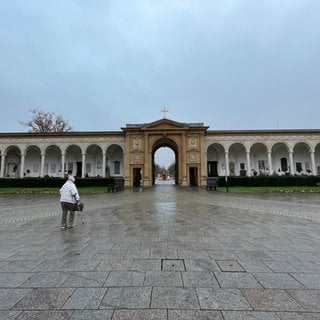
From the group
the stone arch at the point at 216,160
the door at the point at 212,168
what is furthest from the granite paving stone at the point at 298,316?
the door at the point at 212,168

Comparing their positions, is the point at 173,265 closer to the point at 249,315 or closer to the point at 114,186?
the point at 249,315

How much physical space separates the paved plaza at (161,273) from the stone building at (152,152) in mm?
26725

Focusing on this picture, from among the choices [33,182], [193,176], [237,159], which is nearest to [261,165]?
[237,159]

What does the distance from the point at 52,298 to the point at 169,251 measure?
7.90 feet

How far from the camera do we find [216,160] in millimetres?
37625

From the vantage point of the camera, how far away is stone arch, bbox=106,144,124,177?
37.8 metres

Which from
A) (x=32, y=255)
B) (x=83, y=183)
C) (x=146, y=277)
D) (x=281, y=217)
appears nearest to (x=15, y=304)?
(x=146, y=277)

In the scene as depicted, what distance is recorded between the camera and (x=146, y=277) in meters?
3.49

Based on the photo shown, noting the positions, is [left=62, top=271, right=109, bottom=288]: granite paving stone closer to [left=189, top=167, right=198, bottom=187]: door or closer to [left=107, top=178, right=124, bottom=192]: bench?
[left=107, top=178, right=124, bottom=192]: bench

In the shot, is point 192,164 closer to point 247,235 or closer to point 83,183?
point 83,183

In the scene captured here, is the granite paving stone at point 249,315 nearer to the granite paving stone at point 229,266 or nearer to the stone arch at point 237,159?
the granite paving stone at point 229,266

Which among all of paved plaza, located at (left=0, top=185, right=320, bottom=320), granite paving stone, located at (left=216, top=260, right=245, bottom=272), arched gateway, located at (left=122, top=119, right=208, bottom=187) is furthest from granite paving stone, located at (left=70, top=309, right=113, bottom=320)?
arched gateway, located at (left=122, top=119, right=208, bottom=187)

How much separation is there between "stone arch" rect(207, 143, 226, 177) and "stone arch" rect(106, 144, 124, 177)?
48.1 feet

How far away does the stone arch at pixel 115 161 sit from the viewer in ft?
124
